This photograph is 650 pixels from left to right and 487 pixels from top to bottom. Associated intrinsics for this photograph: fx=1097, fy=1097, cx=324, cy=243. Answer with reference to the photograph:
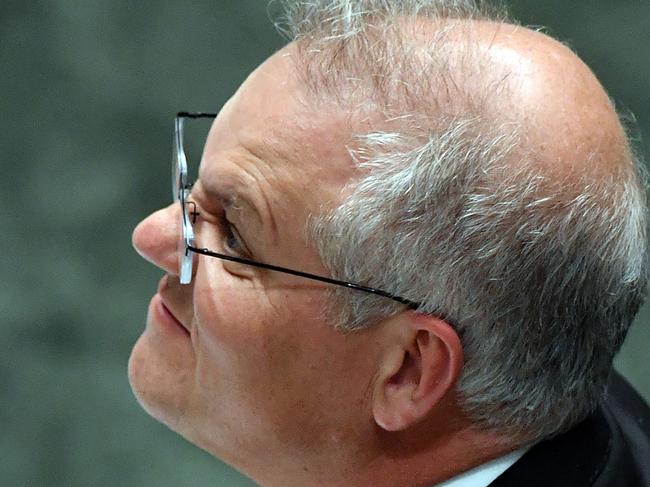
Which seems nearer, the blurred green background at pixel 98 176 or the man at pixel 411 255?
the man at pixel 411 255

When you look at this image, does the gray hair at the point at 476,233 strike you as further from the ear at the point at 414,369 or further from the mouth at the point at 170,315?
the mouth at the point at 170,315

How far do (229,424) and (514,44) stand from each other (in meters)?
0.48

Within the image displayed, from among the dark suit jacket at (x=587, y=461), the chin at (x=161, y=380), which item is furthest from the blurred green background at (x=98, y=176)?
the dark suit jacket at (x=587, y=461)

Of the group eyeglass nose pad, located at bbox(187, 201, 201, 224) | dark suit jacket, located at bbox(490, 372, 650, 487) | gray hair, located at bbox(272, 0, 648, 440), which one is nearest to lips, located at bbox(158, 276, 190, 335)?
eyeglass nose pad, located at bbox(187, 201, 201, 224)

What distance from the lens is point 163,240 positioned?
1162mm

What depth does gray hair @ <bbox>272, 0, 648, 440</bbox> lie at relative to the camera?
100 centimetres

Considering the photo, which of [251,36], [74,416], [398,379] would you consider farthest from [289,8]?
[74,416]

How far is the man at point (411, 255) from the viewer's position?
1005 millimetres

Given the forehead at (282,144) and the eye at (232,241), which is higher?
the forehead at (282,144)

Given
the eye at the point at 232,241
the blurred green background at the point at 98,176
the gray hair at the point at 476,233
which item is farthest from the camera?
the blurred green background at the point at 98,176

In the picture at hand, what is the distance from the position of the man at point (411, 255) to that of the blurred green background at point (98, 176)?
2.62 feet

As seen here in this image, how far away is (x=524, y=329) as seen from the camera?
3.41 feet

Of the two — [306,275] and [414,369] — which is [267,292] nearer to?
[306,275]

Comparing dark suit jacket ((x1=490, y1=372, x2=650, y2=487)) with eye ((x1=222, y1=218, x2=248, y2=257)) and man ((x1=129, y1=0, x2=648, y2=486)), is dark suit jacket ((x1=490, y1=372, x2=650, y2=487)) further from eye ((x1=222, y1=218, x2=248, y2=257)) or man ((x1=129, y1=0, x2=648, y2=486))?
eye ((x1=222, y1=218, x2=248, y2=257))
